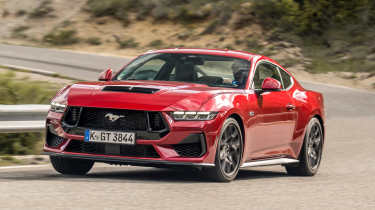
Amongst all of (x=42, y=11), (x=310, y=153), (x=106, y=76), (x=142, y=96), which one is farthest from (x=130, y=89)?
(x=42, y=11)

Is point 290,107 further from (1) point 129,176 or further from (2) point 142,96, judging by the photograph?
(2) point 142,96

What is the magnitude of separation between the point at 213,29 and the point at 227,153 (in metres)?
31.2

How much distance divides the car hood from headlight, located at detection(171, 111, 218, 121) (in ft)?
0.16

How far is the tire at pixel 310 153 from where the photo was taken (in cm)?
1111

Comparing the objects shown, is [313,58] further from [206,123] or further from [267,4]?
[206,123]

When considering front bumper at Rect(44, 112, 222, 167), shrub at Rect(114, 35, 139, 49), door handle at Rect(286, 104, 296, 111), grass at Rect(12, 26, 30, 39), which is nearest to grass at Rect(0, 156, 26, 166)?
front bumper at Rect(44, 112, 222, 167)

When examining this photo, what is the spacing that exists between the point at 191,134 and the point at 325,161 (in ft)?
17.3

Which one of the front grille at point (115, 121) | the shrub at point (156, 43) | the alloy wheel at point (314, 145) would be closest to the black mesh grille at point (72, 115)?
the front grille at point (115, 121)

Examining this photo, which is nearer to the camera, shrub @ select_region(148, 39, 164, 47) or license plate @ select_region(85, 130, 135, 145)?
license plate @ select_region(85, 130, 135, 145)

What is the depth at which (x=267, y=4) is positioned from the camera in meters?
40.7

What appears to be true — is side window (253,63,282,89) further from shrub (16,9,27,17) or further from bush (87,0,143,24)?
shrub (16,9,27,17)

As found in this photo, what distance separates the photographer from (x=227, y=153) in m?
8.94

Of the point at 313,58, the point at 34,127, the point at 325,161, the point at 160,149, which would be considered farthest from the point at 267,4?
the point at 160,149

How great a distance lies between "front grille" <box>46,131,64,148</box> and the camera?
879cm
